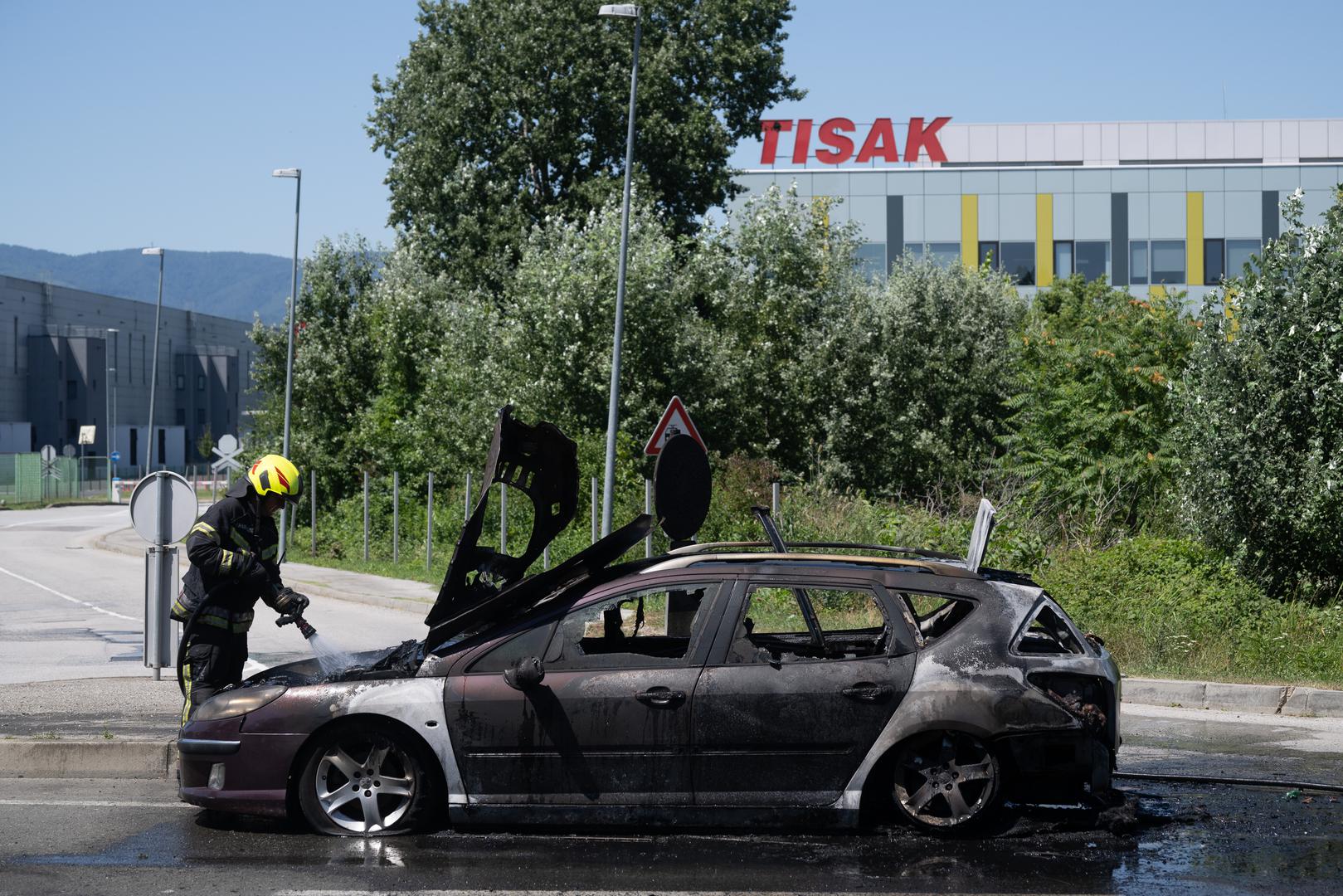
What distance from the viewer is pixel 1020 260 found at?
2212 inches

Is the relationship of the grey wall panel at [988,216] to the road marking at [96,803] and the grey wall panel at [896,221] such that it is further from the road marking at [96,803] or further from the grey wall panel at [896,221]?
the road marking at [96,803]

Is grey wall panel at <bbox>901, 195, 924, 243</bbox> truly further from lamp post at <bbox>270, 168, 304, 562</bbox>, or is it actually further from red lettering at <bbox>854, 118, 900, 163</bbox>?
lamp post at <bbox>270, 168, 304, 562</bbox>

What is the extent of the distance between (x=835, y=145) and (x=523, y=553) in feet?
173

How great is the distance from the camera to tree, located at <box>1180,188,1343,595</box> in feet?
45.9

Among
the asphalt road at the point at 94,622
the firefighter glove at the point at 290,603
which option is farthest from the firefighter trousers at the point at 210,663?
the asphalt road at the point at 94,622

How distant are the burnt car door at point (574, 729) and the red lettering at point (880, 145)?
5292 centimetres

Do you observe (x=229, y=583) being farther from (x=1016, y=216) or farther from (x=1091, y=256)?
(x=1091, y=256)

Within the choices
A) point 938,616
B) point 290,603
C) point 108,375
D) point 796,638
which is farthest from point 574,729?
point 108,375

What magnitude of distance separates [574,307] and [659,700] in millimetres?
20896

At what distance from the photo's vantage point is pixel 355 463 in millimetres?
34562

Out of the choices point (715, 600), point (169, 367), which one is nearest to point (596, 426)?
point (715, 600)

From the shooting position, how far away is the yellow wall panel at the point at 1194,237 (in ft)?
182

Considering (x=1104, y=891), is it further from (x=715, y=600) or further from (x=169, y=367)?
(x=169, y=367)

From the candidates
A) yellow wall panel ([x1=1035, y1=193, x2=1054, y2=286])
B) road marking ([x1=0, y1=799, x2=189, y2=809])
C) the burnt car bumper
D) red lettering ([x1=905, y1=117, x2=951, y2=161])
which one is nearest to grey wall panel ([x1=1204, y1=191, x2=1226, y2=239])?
yellow wall panel ([x1=1035, y1=193, x2=1054, y2=286])
